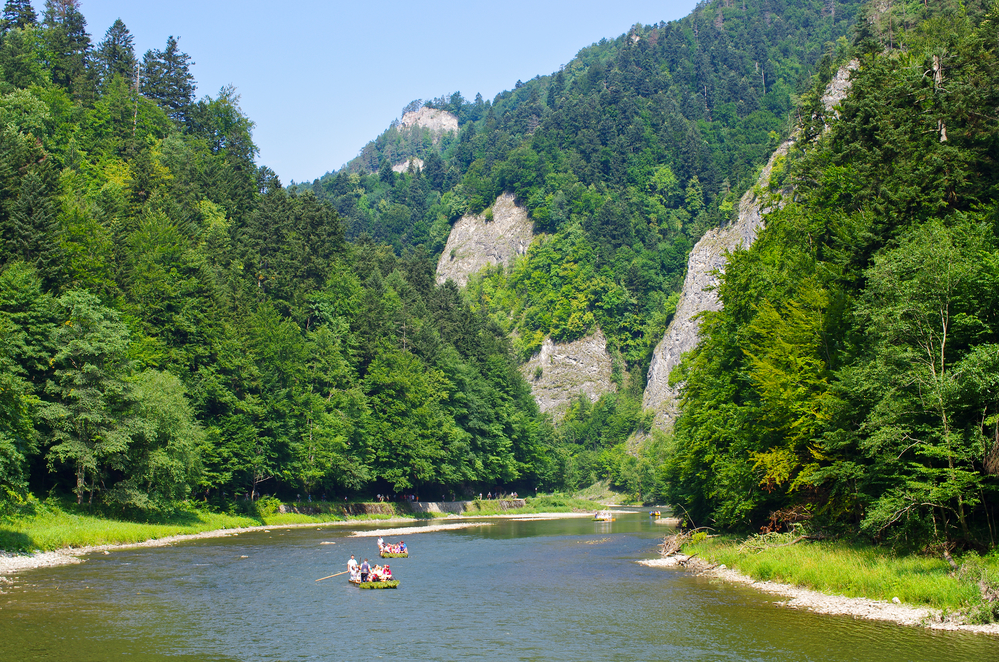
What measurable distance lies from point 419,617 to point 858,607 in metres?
16.4

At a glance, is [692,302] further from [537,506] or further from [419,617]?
[419,617]

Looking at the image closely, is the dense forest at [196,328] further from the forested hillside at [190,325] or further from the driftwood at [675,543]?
the driftwood at [675,543]

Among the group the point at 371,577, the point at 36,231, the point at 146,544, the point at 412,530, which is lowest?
the point at 412,530

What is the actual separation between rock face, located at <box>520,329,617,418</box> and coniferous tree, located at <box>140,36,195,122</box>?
92.7 m

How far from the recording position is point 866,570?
1182 inches

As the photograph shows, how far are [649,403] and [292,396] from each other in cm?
9678

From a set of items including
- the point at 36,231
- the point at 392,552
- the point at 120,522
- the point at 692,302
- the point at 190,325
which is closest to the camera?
the point at 392,552

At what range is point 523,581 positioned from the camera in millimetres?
39906

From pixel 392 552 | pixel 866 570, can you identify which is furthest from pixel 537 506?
pixel 866 570

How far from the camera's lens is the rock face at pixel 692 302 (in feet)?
453

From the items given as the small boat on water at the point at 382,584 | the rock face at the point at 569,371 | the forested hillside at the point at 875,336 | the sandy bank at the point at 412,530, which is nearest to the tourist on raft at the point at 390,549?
the small boat on water at the point at 382,584

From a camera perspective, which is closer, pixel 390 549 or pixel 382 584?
pixel 382 584

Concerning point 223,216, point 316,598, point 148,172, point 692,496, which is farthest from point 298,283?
point 316,598

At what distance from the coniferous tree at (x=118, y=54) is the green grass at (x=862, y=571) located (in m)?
125
